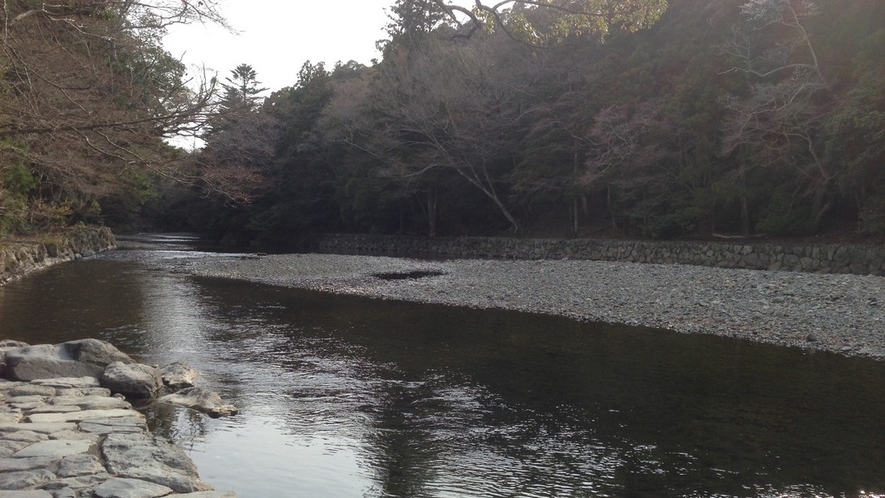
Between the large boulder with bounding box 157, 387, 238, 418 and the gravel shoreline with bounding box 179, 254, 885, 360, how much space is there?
27.8 ft

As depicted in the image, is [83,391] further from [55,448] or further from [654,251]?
[654,251]

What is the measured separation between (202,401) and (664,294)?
37.3ft

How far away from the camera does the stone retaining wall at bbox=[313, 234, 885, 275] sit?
19094 mm

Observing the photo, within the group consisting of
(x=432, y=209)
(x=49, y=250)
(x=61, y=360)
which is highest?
(x=432, y=209)

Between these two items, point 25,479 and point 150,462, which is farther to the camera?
point 150,462

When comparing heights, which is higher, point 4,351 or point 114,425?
point 4,351

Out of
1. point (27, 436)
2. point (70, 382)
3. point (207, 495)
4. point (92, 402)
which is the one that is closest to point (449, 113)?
point (70, 382)

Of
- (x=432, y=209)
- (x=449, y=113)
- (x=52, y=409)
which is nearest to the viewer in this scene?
(x=52, y=409)

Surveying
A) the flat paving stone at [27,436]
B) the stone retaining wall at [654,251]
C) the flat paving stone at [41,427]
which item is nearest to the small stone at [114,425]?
the flat paving stone at [41,427]

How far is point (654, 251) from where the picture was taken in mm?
25547

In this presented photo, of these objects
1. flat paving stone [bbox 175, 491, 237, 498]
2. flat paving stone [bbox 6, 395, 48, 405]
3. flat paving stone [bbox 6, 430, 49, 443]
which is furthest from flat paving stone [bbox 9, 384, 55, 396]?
flat paving stone [bbox 175, 491, 237, 498]

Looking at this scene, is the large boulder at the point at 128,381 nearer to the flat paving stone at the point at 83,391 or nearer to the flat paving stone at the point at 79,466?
the flat paving stone at the point at 83,391

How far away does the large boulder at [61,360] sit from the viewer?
301 inches

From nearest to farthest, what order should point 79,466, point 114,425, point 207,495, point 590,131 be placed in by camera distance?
point 207,495 < point 79,466 < point 114,425 < point 590,131
